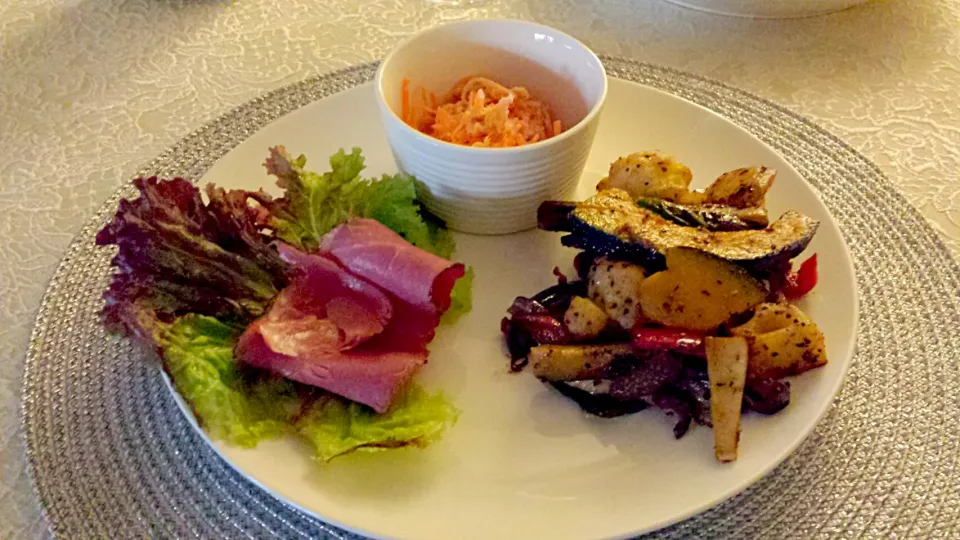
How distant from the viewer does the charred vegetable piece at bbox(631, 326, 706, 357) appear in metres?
1.12

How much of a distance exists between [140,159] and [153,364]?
31.3 inches

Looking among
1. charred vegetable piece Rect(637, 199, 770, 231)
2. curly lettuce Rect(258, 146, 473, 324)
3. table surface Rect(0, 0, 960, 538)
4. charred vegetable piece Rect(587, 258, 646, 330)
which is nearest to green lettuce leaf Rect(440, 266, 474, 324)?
curly lettuce Rect(258, 146, 473, 324)

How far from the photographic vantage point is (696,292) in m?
1.15

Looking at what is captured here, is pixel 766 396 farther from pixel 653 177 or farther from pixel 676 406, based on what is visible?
pixel 653 177

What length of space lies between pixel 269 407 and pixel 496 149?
0.56 meters

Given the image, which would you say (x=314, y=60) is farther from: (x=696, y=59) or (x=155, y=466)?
(x=155, y=466)

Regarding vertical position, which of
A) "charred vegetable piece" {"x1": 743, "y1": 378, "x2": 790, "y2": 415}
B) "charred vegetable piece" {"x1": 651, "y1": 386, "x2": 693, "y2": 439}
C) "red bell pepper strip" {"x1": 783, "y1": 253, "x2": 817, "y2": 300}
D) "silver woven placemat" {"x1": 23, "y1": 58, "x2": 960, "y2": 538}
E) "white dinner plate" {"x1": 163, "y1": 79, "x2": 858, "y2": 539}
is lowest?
"silver woven placemat" {"x1": 23, "y1": 58, "x2": 960, "y2": 538}

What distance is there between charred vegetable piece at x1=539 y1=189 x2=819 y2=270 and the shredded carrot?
0.25 meters

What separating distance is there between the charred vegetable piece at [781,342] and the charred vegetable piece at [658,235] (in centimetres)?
9

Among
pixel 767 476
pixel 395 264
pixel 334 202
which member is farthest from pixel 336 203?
pixel 767 476

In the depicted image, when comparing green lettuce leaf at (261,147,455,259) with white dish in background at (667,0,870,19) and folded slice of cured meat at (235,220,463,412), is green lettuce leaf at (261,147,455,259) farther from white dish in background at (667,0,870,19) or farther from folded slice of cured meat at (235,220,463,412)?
white dish in background at (667,0,870,19)

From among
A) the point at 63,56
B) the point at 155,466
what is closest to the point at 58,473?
the point at 155,466

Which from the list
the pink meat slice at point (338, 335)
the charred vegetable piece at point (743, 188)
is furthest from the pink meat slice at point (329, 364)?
the charred vegetable piece at point (743, 188)

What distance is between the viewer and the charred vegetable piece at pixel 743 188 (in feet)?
4.30
